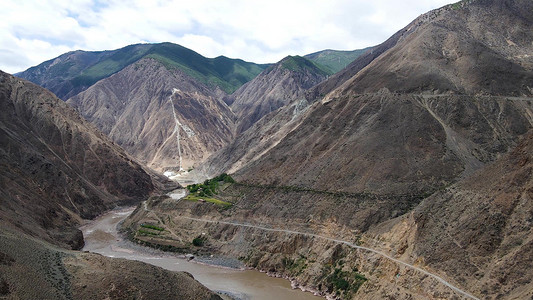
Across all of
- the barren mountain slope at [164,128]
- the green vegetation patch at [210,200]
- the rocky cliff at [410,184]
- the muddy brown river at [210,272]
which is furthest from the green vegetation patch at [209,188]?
the barren mountain slope at [164,128]

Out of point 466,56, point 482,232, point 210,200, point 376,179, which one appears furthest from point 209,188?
point 466,56

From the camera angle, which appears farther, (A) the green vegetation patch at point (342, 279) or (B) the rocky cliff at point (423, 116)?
(B) the rocky cliff at point (423, 116)

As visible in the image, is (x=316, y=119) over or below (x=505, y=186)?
over

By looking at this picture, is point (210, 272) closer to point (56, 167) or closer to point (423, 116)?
point (423, 116)

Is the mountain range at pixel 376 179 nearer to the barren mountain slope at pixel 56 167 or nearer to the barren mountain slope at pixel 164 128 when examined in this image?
the barren mountain slope at pixel 56 167

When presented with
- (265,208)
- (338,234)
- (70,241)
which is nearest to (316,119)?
(265,208)

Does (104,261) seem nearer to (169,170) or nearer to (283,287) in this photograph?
(283,287)
